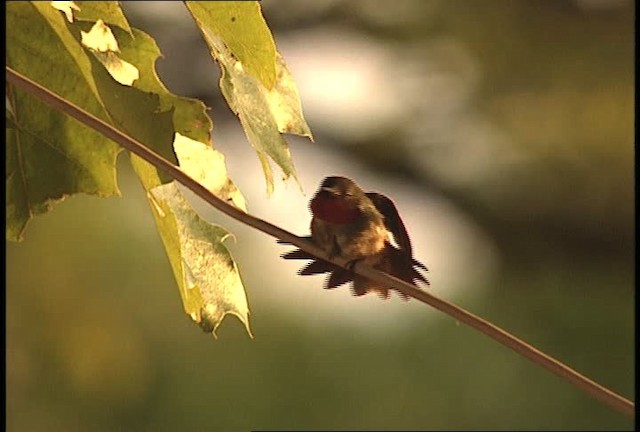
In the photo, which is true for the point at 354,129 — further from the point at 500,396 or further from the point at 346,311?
the point at 500,396

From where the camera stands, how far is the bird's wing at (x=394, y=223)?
51 centimetres

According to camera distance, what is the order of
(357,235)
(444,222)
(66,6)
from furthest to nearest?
1. (444,222)
2. (357,235)
3. (66,6)

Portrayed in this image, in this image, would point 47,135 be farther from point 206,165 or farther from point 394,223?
point 394,223

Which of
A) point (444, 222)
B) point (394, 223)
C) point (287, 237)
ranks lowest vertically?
point (287, 237)

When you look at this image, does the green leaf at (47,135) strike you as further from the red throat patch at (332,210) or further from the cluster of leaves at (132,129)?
the red throat patch at (332,210)

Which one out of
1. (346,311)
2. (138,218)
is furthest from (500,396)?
(138,218)

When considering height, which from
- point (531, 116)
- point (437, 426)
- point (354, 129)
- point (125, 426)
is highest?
point (531, 116)

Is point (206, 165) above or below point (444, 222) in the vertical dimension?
below

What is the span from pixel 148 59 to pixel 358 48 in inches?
39.0

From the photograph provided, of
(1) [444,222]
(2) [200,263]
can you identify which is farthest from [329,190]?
(1) [444,222]

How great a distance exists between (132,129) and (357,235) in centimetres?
20

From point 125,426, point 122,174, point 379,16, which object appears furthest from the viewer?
point 379,16

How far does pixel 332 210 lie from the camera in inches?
22.0

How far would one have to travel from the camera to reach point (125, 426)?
55 cm
